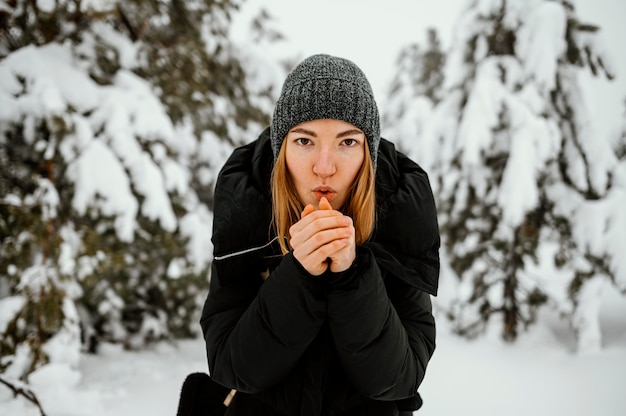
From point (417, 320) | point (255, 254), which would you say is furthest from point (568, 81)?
point (255, 254)

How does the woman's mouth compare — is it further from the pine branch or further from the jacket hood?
the pine branch

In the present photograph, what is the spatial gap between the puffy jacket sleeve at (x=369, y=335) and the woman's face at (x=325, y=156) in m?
0.21

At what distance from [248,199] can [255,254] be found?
0.17m

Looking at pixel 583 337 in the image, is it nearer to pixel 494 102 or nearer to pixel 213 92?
pixel 494 102

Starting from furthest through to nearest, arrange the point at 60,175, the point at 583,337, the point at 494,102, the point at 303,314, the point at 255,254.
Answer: the point at 494,102, the point at 583,337, the point at 60,175, the point at 255,254, the point at 303,314

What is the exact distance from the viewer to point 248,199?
4.17ft

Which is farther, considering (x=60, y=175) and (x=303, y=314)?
(x=60, y=175)

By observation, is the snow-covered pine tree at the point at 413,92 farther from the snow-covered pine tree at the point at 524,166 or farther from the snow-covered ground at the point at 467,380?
the snow-covered ground at the point at 467,380

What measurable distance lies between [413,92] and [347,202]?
295 inches

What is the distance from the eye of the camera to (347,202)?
4.02 ft

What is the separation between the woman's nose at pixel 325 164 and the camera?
1.12 meters

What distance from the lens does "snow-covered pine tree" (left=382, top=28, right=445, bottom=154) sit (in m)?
5.35

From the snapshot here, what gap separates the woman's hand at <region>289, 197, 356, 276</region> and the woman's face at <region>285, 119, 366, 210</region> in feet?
0.58

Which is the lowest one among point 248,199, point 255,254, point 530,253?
point 255,254
